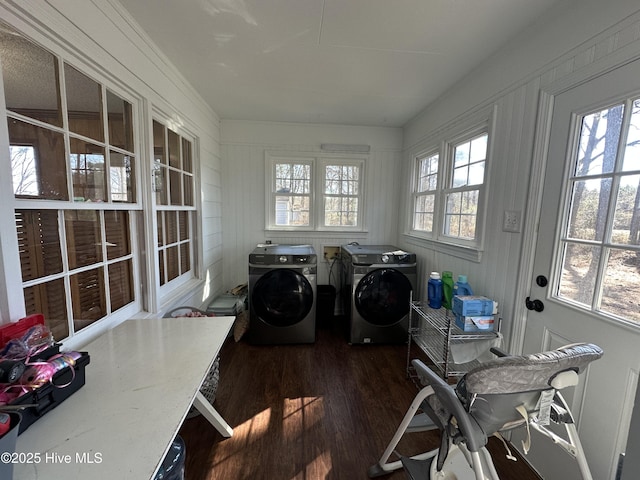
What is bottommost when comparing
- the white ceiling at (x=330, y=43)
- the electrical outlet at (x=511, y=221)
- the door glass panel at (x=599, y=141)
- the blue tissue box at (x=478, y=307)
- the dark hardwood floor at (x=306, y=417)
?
the dark hardwood floor at (x=306, y=417)

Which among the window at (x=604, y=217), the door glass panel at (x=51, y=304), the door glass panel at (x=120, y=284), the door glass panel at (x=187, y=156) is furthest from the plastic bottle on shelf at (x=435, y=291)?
the door glass panel at (x=187, y=156)

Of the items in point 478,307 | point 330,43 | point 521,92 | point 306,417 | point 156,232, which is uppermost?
point 330,43

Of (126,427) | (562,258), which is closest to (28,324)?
(126,427)

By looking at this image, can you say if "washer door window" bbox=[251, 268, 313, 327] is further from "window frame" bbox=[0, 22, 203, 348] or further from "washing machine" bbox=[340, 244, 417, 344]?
"window frame" bbox=[0, 22, 203, 348]

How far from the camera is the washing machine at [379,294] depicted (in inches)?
102

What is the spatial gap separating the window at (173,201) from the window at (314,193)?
103 cm

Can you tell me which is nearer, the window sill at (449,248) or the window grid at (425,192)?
the window sill at (449,248)

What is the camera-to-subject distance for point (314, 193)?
3340 mm

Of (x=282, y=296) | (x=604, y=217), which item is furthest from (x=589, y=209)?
(x=282, y=296)

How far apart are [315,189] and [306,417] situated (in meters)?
2.44

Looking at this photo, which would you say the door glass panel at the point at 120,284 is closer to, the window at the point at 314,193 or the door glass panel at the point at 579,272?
the window at the point at 314,193

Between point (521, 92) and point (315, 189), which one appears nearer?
point (521, 92)

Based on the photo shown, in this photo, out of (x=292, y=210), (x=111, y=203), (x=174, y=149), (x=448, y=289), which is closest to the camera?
(x=111, y=203)

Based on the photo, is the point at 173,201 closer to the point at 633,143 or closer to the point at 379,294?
the point at 379,294
